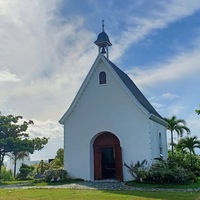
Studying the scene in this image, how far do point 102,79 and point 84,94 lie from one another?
165 centimetres

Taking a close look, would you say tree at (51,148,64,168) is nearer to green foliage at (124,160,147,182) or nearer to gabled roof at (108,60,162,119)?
gabled roof at (108,60,162,119)

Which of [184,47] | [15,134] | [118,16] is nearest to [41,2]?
[118,16]

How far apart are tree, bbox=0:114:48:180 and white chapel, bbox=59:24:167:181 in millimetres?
7343

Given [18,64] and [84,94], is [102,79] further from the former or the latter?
[18,64]

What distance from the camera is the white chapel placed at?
18.7 meters

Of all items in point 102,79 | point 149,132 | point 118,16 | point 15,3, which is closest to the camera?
point 15,3

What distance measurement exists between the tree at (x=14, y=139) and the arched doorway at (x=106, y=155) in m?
9.52

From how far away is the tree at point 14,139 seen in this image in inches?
1040

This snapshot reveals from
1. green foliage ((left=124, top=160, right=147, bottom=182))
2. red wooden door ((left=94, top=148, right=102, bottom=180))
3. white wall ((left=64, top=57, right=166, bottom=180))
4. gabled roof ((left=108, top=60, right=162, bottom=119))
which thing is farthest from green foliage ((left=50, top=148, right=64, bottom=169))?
green foliage ((left=124, top=160, right=147, bottom=182))

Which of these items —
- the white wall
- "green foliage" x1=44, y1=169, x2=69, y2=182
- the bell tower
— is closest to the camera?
the white wall

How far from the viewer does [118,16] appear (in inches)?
577

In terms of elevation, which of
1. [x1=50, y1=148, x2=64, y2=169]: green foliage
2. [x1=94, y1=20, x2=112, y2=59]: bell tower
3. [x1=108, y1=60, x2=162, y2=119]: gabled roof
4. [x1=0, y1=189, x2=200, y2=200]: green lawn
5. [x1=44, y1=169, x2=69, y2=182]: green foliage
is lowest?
[x1=0, y1=189, x2=200, y2=200]: green lawn

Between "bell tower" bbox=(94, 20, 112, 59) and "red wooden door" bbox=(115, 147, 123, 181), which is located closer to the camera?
"red wooden door" bbox=(115, 147, 123, 181)

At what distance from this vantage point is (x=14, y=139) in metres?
26.7
